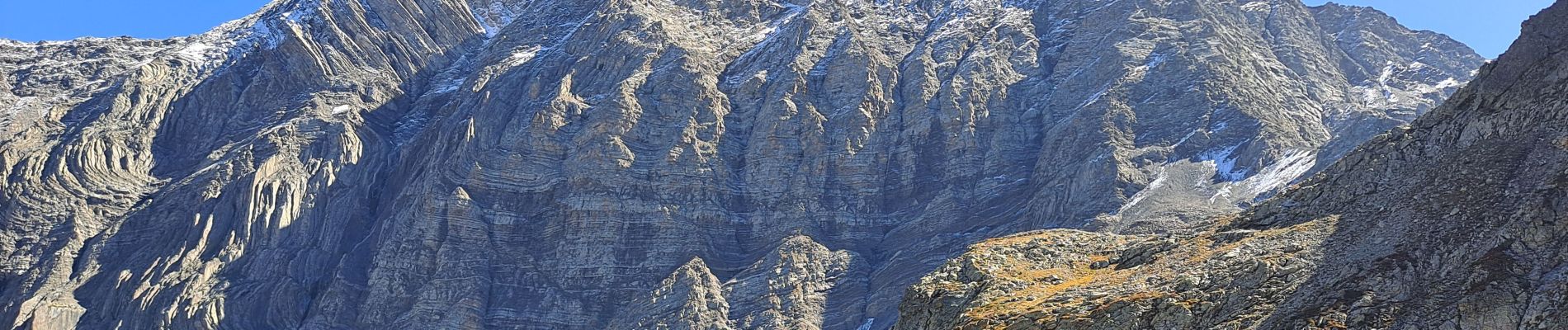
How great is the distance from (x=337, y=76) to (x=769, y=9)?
5610cm

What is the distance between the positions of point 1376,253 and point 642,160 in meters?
127

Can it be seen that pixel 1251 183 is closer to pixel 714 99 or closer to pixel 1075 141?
pixel 1075 141

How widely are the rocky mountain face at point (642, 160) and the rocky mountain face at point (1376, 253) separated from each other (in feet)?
266

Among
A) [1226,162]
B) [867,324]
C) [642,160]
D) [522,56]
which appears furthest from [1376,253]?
[522,56]

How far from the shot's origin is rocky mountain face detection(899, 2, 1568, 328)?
3155cm

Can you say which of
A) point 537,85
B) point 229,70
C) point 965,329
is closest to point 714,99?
point 537,85

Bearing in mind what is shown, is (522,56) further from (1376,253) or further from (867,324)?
(1376,253)

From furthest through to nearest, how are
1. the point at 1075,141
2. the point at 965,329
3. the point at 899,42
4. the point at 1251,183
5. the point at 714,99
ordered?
the point at 899,42, the point at 714,99, the point at 1075,141, the point at 1251,183, the point at 965,329

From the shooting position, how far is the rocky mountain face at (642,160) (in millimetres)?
143625

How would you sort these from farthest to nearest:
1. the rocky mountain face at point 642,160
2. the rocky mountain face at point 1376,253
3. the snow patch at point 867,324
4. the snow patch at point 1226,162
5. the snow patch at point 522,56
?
the snow patch at point 522,56 < the snow patch at point 1226,162 < the rocky mountain face at point 642,160 < the snow patch at point 867,324 < the rocky mountain face at point 1376,253

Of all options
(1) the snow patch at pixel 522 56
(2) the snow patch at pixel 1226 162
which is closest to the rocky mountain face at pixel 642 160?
(2) the snow patch at pixel 1226 162

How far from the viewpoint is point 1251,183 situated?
140750 mm

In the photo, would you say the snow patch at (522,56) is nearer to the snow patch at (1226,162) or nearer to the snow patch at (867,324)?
the snow patch at (867,324)

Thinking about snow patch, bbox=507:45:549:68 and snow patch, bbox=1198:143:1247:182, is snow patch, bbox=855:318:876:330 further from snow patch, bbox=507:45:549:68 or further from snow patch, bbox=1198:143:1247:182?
snow patch, bbox=507:45:549:68
